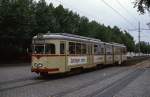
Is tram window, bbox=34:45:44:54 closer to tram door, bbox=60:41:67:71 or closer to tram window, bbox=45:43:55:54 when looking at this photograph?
tram window, bbox=45:43:55:54

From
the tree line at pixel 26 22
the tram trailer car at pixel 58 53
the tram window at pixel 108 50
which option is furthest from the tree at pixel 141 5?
the tree line at pixel 26 22

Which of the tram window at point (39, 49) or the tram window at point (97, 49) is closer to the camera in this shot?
the tram window at point (39, 49)

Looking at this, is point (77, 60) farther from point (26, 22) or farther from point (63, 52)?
point (26, 22)

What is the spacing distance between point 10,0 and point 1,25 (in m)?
4.01

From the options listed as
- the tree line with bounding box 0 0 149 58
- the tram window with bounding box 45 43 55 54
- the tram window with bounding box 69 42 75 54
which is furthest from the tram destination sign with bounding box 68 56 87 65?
the tree line with bounding box 0 0 149 58

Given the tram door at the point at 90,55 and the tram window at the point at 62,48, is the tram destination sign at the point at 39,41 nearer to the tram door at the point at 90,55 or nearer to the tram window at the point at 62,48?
the tram window at the point at 62,48

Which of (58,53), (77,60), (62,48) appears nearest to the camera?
(58,53)

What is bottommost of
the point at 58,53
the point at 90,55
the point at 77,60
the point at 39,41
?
the point at 77,60

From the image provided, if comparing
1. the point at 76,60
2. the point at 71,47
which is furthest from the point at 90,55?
the point at 71,47

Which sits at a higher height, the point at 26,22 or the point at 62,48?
the point at 26,22

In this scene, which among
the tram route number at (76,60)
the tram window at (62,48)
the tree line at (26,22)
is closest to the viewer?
the tram window at (62,48)

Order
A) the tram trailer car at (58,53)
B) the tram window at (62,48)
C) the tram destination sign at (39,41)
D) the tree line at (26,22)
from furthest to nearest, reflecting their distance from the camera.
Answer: the tree line at (26,22) < the tram window at (62,48) < the tram destination sign at (39,41) < the tram trailer car at (58,53)

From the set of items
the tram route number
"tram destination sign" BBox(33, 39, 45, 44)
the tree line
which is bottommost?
the tram route number

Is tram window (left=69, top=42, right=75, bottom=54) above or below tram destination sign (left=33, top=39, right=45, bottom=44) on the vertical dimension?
below
